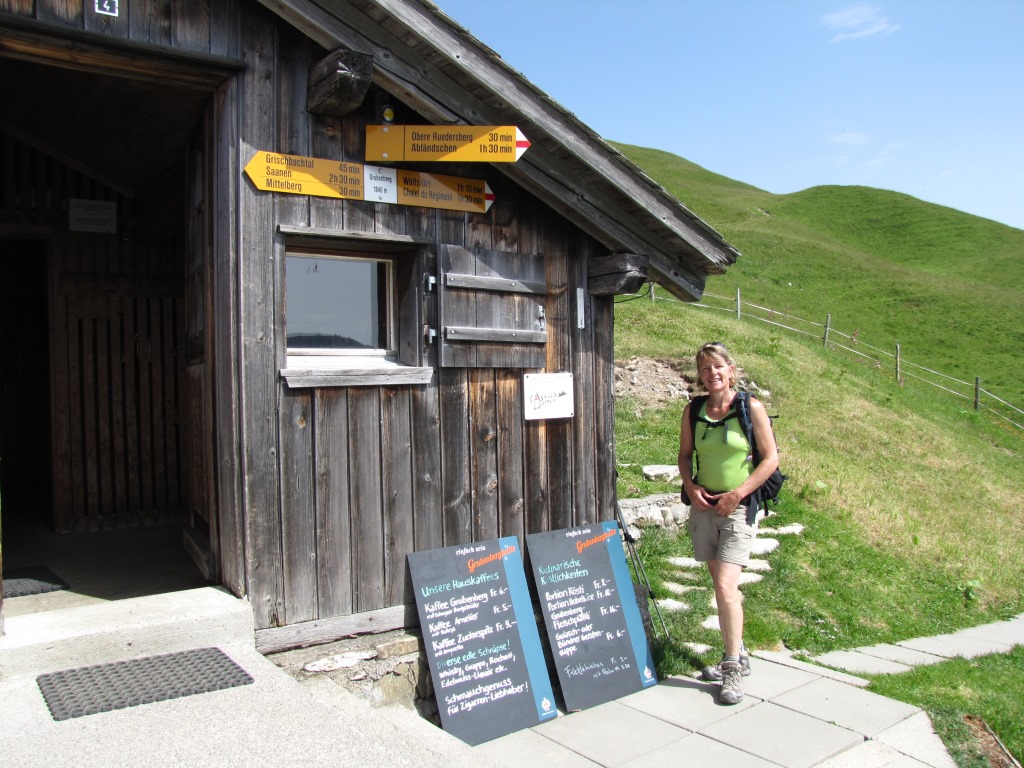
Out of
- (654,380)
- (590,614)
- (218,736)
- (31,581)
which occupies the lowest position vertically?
(590,614)

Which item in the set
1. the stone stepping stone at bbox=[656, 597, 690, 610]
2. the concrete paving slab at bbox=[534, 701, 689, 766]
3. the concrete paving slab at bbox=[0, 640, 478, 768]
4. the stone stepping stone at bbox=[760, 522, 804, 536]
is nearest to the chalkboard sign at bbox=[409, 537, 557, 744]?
the concrete paving slab at bbox=[534, 701, 689, 766]

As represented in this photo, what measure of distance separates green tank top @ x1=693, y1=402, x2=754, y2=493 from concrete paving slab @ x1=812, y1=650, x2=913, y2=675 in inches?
74.4

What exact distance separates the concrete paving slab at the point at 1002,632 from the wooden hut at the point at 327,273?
385cm

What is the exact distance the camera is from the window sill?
14.4 feet

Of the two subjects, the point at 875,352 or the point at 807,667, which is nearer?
the point at 807,667

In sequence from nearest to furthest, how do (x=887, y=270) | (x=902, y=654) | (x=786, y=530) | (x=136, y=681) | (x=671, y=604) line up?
(x=136, y=681) → (x=902, y=654) → (x=671, y=604) → (x=786, y=530) → (x=887, y=270)

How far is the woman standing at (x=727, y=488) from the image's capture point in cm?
498

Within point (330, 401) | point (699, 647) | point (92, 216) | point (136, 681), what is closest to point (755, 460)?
point (699, 647)

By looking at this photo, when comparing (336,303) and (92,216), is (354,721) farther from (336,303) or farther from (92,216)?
(92,216)

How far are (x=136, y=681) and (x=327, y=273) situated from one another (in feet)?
7.76

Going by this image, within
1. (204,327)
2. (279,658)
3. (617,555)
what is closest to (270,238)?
(204,327)

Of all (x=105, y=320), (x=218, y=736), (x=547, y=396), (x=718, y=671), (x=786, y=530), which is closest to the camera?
(x=218, y=736)

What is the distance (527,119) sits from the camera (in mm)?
4773

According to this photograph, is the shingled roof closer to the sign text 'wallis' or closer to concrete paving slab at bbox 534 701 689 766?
the sign text 'wallis'
